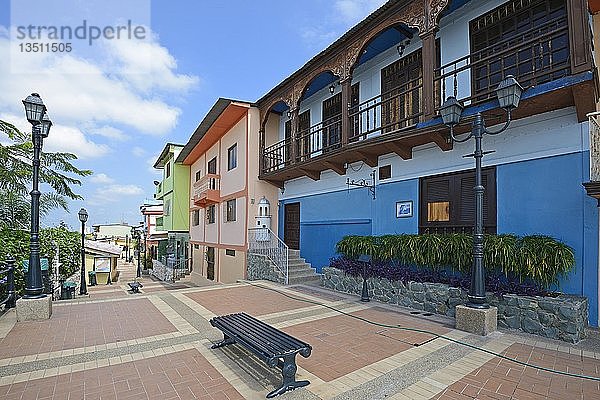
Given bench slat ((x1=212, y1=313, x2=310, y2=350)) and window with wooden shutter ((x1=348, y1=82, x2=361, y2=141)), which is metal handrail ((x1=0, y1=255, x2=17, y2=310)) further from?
window with wooden shutter ((x1=348, y1=82, x2=361, y2=141))

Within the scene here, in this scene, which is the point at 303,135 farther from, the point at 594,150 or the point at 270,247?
the point at 594,150

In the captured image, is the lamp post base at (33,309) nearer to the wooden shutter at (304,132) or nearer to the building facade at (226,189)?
the building facade at (226,189)

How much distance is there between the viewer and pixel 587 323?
20.4ft

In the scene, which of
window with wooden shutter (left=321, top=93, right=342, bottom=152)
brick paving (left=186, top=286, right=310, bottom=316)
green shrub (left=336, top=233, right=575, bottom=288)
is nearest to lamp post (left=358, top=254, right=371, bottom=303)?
green shrub (left=336, top=233, right=575, bottom=288)

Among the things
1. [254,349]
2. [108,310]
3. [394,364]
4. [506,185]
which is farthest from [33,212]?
[506,185]

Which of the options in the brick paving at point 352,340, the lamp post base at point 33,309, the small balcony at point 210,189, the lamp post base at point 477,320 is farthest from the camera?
the small balcony at point 210,189

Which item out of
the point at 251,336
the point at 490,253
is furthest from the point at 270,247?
the point at 251,336

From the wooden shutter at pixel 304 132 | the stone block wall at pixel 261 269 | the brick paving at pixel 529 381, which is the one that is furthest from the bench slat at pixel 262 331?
the wooden shutter at pixel 304 132

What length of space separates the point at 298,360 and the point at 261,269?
29.7 feet

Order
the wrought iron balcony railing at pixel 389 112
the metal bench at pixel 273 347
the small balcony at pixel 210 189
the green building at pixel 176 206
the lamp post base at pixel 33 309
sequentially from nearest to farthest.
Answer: the metal bench at pixel 273 347 → the lamp post base at pixel 33 309 → the wrought iron balcony railing at pixel 389 112 → the small balcony at pixel 210 189 → the green building at pixel 176 206

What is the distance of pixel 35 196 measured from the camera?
7.25m

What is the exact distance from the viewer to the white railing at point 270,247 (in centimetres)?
1256

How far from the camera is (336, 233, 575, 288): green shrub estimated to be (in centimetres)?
610

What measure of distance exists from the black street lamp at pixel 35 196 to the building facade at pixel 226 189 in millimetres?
8698
